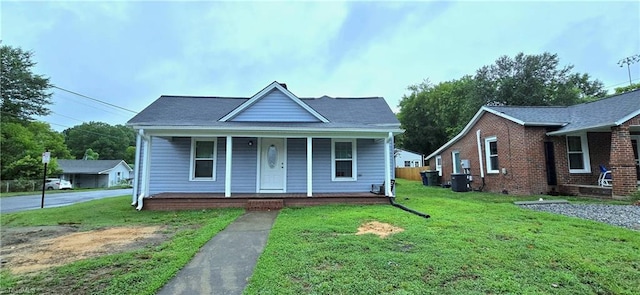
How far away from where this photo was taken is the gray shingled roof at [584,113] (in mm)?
9445

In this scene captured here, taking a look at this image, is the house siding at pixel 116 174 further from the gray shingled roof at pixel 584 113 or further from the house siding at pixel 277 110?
the gray shingled roof at pixel 584 113

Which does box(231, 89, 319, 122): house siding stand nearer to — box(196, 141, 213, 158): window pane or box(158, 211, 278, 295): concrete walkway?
box(196, 141, 213, 158): window pane

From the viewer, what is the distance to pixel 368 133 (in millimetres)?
8922

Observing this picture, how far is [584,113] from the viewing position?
37.3ft

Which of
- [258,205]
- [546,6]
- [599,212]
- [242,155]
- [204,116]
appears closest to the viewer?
[599,212]

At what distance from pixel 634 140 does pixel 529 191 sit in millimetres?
4408

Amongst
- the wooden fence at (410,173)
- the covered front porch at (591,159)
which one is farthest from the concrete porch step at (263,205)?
the wooden fence at (410,173)

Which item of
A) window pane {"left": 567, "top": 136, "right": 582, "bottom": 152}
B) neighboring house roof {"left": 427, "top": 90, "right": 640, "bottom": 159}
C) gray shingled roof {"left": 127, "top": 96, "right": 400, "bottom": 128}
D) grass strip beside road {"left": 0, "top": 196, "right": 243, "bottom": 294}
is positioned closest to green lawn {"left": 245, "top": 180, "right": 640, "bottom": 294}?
grass strip beside road {"left": 0, "top": 196, "right": 243, "bottom": 294}

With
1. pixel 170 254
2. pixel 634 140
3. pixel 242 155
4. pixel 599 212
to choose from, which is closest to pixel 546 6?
pixel 634 140

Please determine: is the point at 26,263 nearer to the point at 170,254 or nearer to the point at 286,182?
the point at 170,254

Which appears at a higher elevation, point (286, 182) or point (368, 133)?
point (368, 133)

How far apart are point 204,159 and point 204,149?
13.8 inches

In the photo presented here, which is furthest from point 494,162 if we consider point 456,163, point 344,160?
point 344,160

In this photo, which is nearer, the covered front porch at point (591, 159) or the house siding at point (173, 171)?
the house siding at point (173, 171)
